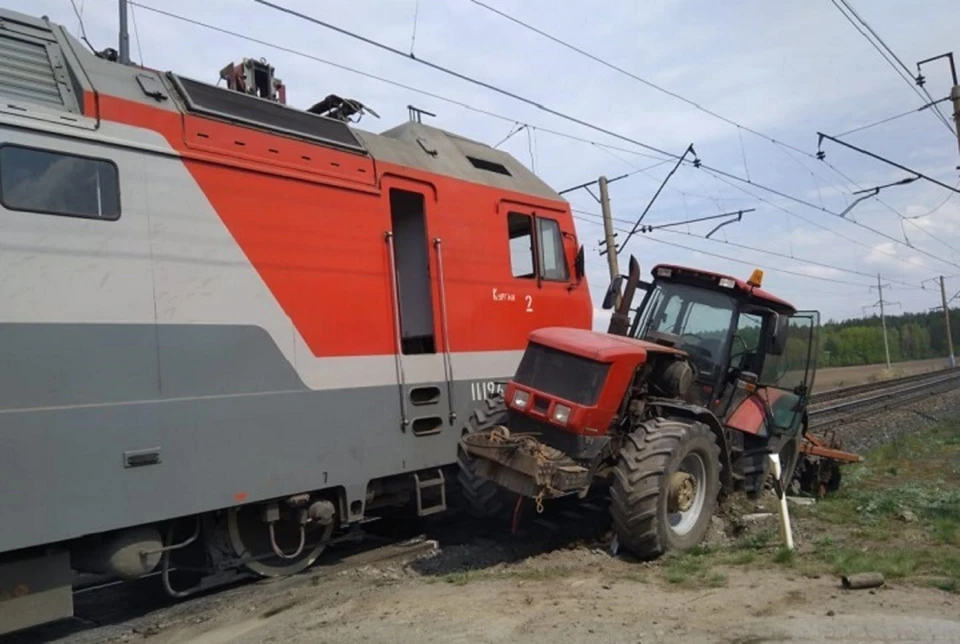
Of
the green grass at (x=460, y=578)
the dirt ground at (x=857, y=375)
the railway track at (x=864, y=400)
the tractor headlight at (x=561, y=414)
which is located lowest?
the dirt ground at (x=857, y=375)

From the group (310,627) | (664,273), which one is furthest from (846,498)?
(310,627)

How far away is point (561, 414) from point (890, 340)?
85.7 m

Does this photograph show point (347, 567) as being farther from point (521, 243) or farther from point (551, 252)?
point (551, 252)

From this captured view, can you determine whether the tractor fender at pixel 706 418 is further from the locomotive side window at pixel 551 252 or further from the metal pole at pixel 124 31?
the metal pole at pixel 124 31

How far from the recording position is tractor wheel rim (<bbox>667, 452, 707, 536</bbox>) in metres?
6.75

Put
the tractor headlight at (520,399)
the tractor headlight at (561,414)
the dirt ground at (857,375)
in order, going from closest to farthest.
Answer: the tractor headlight at (561,414), the tractor headlight at (520,399), the dirt ground at (857,375)

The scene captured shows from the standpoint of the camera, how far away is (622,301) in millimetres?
8312

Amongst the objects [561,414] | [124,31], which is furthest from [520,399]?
[124,31]

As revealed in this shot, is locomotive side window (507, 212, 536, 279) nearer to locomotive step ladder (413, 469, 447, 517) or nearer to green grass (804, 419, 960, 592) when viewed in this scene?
locomotive step ladder (413, 469, 447, 517)

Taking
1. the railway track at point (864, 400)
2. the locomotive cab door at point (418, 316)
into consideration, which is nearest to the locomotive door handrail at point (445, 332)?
the locomotive cab door at point (418, 316)

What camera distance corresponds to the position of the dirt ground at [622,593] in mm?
4758

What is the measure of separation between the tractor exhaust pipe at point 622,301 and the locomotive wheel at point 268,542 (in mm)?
3653

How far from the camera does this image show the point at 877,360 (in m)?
75.8

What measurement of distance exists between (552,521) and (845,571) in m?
2.83
